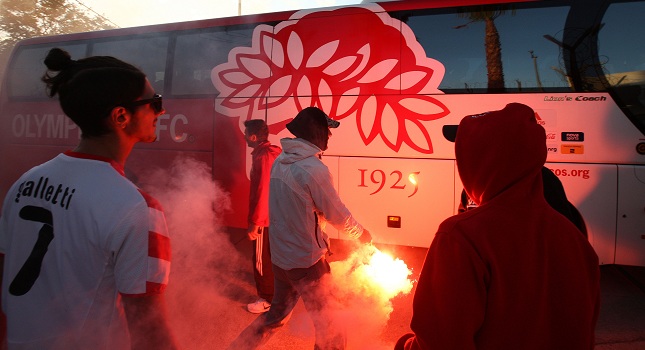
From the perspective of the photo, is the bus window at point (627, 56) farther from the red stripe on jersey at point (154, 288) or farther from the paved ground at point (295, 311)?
the red stripe on jersey at point (154, 288)

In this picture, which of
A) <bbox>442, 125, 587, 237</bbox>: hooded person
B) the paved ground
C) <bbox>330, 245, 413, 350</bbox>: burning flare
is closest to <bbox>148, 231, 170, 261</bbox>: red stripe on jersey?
<bbox>442, 125, 587, 237</bbox>: hooded person

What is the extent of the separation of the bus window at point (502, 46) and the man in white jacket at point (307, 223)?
2.93 m

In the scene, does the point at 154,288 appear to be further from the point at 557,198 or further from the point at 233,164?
Result: the point at 233,164

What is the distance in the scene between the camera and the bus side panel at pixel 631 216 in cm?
454

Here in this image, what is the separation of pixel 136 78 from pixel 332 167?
418 cm

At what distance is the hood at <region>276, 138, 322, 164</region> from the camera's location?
9.25 feet

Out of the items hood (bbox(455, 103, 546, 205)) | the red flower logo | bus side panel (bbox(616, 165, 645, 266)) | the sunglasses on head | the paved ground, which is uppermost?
the red flower logo

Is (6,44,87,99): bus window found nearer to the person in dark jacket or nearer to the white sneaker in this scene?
the person in dark jacket

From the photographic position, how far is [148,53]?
6.58 meters

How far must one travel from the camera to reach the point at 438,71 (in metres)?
5.10

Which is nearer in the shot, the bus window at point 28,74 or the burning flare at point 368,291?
the burning flare at point 368,291

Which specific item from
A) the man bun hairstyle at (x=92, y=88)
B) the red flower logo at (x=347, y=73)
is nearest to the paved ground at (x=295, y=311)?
the red flower logo at (x=347, y=73)

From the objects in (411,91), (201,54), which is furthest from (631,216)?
(201,54)

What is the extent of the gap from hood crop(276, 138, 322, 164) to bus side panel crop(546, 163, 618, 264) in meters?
3.43
